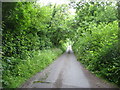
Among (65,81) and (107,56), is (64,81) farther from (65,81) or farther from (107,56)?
(107,56)

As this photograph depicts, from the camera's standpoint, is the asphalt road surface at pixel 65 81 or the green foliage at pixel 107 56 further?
the green foliage at pixel 107 56

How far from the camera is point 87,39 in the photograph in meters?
12.7

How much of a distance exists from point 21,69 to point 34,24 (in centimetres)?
713

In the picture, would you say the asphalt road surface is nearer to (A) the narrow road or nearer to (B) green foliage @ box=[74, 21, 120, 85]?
(A) the narrow road

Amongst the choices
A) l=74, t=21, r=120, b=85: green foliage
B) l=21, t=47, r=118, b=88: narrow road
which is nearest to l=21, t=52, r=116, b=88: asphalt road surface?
l=21, t=47, r=118, b=88: narrow road

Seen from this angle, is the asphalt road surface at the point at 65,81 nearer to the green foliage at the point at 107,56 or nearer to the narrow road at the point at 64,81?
the narrow road at the point at 64,81

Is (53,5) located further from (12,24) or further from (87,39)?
(12,24)

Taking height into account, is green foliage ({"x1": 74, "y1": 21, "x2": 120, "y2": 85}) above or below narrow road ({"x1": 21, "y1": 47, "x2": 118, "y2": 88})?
above

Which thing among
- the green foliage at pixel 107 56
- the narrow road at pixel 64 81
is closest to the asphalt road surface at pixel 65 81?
the narrow road at pixel 64 81

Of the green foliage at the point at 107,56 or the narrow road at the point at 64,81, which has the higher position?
the green foliage at the point at 107,56

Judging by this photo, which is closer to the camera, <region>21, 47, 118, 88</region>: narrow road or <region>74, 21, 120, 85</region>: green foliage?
<region>21, 47, 118, 88</region>: narrow road

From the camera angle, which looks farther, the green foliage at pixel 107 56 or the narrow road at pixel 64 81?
the green foliage at pixel 107 56

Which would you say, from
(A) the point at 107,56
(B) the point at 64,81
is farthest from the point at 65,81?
(A) the point at 107,56

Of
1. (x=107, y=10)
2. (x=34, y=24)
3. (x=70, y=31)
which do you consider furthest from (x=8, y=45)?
(x=70, y=31)
